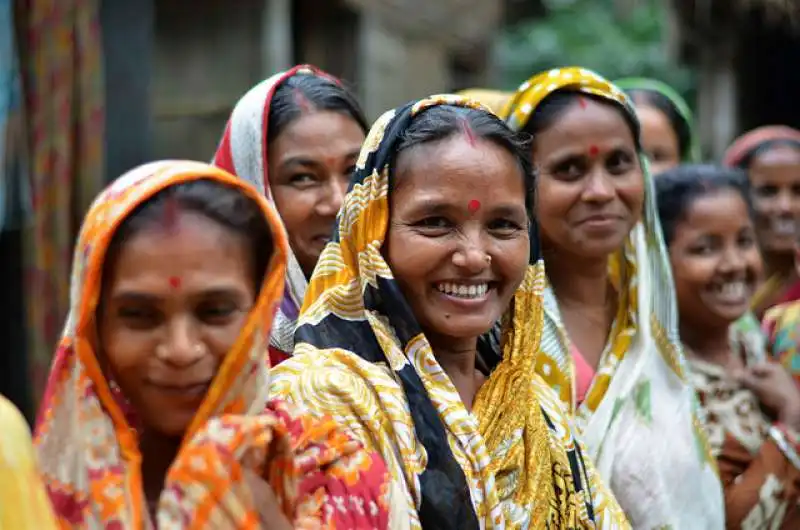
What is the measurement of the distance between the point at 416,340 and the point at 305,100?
1.15 m

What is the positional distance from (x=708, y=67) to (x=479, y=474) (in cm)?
1159

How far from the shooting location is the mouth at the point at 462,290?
2857 millimetres

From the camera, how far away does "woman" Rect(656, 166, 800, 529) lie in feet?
13.1

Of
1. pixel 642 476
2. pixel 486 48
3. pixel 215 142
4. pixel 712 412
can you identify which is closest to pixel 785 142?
pixel 712 412

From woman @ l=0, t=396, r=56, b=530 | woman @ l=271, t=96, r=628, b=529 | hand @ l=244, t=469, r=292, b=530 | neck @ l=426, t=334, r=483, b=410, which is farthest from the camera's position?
neck @ l=426, t=334, r=483, b=410

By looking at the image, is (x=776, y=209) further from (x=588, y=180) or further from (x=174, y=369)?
(x=174, y=369)

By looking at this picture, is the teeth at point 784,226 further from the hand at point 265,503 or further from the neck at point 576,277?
the hand at point 265,503

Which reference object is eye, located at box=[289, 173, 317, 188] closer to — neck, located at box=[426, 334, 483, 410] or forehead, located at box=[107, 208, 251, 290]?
neck, located at box=[426, 334, 483, 410]

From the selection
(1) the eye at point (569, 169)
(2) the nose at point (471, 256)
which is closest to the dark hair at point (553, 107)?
(1) the eye at point (569, 169)

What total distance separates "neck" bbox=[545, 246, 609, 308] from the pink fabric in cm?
17

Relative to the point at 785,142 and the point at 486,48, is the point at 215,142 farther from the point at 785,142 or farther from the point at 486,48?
the point at 486,48

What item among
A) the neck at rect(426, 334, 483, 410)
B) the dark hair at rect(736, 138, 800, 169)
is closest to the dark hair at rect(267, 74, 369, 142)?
the neck at rect(426, 334, 483, 410)

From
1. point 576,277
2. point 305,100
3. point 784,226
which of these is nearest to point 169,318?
point 305,100

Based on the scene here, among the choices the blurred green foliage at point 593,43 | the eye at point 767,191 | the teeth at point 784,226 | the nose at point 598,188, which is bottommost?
the teeth at point 784,226
